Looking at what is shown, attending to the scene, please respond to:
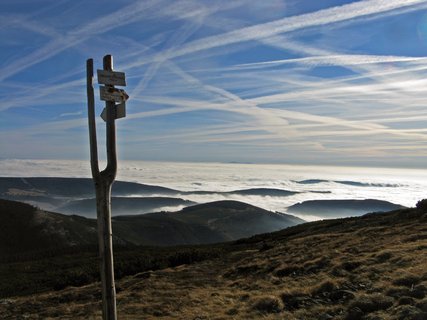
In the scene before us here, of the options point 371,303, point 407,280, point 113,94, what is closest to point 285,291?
point 371,303

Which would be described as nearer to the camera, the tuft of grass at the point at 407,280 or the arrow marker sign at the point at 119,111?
the arrow marker sign at the point at 119,111

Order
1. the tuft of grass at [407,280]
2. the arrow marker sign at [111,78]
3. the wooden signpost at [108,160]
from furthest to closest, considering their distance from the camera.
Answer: the tuft of grass at [407,280] < the wooden signpost at [108,160] < the arrow marker sign at [111,78]

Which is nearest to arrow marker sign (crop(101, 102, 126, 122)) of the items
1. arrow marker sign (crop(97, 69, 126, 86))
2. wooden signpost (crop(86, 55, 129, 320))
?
wooden signpost (crop(86, 55, 129, 320))

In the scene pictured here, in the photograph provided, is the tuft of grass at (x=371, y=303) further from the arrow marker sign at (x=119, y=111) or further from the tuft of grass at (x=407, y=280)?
the arrow marker sign at (x=119, y=111)

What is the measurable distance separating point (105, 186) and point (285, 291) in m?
9.40

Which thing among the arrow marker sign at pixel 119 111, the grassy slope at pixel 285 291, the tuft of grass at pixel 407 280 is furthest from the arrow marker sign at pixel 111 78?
the tuft of grass at pixel 407 280

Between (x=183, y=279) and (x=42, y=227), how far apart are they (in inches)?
4181

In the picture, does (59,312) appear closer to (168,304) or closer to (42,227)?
(168,304)

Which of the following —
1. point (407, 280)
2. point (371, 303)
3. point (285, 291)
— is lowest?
point (285, 291)

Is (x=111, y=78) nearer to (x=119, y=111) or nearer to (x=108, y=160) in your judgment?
(x=119, y=111)

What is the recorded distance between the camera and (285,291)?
15.2m

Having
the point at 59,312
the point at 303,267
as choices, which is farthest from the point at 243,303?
the point at 59,312

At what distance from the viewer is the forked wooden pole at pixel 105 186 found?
870cm

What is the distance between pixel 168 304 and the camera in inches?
665
